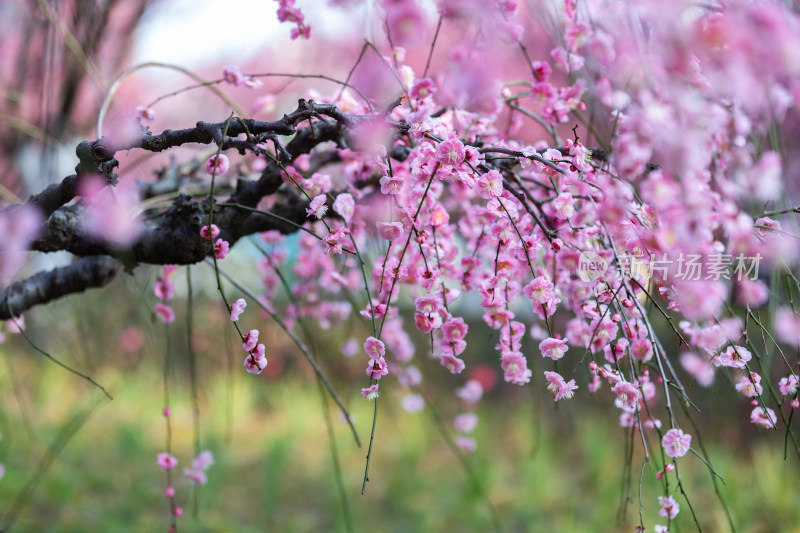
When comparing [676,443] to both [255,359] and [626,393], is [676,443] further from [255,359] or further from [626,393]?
[255,359]

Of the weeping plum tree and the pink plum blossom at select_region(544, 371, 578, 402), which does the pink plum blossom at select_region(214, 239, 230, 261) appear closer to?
the weeping plum tree

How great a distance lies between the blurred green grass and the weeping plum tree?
3.32ft

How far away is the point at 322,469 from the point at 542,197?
206 cm

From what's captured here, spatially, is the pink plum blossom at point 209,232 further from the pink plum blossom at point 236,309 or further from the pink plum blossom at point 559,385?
the pink plum blossom at point 559,385

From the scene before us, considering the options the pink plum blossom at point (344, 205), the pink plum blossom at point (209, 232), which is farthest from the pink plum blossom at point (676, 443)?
the pink plum blossom at point (209, 232)

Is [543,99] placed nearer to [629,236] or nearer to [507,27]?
[507,27]

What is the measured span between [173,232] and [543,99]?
0.70 meters

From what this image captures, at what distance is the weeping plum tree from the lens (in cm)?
57

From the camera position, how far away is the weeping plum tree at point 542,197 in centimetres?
57

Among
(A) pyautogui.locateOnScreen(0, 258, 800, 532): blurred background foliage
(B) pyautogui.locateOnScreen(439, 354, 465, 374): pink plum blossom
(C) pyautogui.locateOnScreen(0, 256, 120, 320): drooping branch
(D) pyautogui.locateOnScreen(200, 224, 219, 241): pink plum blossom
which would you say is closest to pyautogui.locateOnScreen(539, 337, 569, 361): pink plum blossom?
(B) pyautogui.locateOnScreen(439, 354, 465, 374): pink plum blossom

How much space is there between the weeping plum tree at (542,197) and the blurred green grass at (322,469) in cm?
101

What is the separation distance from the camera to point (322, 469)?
2848 millimetres

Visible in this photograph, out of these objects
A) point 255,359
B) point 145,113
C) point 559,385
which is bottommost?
point 559,385

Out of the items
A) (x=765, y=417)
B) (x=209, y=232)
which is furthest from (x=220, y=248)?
(x=765, y=417)
